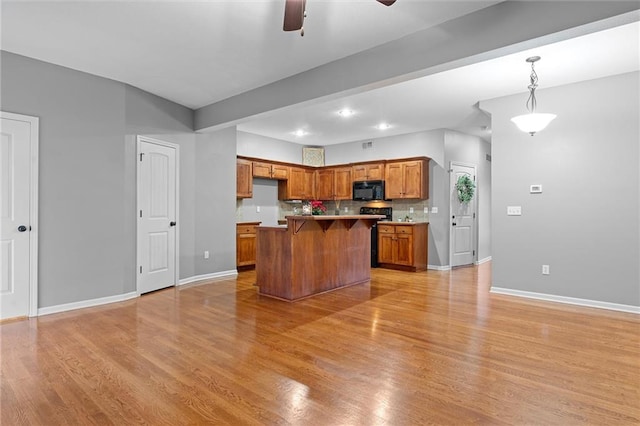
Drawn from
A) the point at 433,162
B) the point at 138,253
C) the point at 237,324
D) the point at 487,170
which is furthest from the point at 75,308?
the point at 487,170

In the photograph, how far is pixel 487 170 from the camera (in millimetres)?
8312

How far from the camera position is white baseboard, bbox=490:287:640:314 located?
160 inches

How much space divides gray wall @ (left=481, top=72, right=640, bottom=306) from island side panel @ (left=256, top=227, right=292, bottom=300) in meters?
3.01

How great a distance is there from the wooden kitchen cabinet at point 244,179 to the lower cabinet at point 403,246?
2784 millimetres

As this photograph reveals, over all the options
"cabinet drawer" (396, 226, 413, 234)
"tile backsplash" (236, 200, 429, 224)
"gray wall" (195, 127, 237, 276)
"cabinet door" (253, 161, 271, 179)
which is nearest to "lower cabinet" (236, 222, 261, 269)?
"gray wall" (195, 127, 237, 276)

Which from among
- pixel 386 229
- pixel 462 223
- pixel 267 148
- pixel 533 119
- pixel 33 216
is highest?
pixel 267 148

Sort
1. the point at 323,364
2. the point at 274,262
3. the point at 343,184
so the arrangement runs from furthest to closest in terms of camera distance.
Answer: the point at 343,184
the point at 274,262
the point at 323,364

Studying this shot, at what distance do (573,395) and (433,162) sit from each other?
5.40 metres

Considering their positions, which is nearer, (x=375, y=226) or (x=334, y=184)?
(x=375, y=226)

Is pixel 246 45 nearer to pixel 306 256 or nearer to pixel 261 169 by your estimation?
pixel 306 256

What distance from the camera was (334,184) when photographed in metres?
8.22

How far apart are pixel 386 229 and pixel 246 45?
15.2ft

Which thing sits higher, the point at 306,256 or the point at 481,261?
the point at 306,256

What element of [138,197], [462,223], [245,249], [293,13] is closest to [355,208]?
[462,223]
